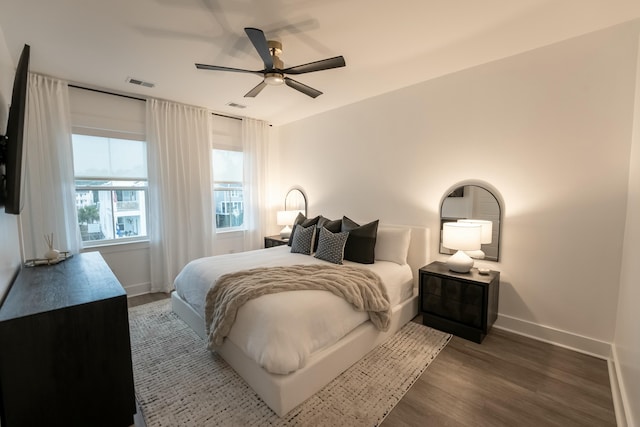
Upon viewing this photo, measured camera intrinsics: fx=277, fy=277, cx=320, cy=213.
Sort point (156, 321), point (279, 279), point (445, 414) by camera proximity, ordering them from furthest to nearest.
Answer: point (156, 321), point (279, 279), point (445, 414)

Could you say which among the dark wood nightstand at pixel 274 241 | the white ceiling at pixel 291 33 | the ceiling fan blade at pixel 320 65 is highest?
the white ceiling at pixel 291 33

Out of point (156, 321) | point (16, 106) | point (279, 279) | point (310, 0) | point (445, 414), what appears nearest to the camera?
point (16, 106)

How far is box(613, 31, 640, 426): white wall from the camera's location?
63.9 inches

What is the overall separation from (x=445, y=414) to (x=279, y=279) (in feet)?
4.91

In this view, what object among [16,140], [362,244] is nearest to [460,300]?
[362,244]

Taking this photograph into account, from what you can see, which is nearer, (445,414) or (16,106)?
(16,106)

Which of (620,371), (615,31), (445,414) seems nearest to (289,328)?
(445,414)

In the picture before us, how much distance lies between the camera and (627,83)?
2.22 m

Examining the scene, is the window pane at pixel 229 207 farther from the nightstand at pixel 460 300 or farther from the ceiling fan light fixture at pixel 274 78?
the nightstand at pixel 460 300

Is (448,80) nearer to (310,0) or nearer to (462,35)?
(462,35)


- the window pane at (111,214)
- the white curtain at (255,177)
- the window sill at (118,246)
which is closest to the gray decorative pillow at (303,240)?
the white curtain at (255,177)

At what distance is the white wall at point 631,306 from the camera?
5.33 ft

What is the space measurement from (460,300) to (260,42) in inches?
112

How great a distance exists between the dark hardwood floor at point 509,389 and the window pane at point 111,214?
9.43 feet
